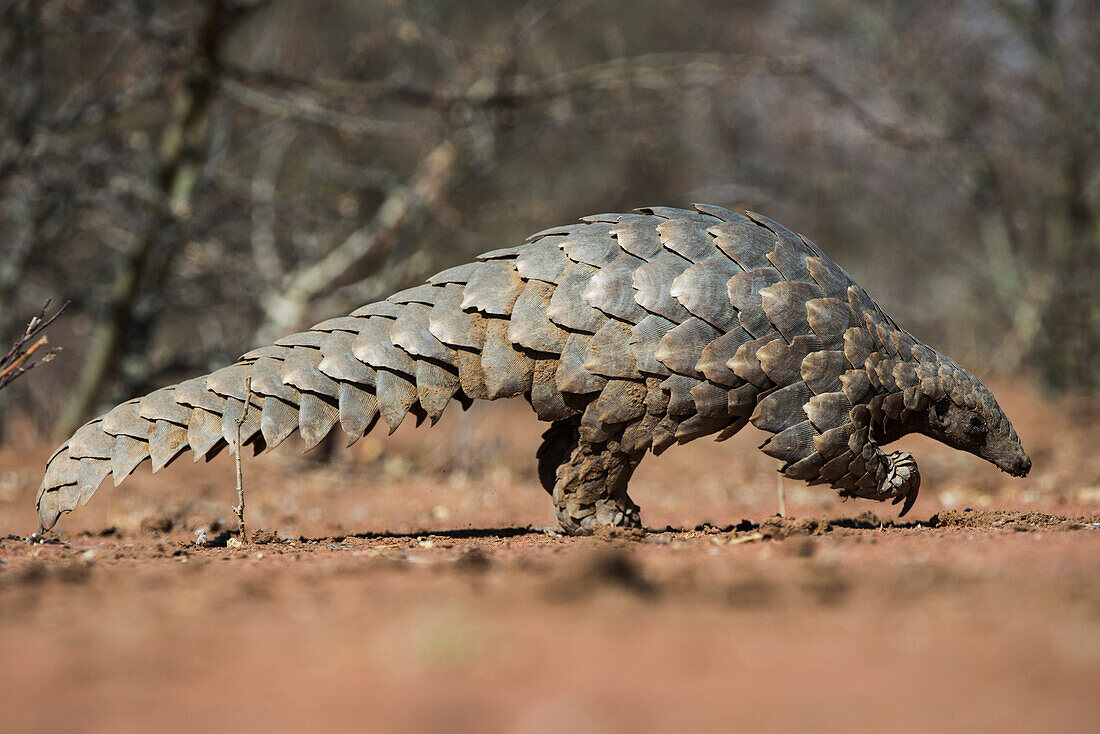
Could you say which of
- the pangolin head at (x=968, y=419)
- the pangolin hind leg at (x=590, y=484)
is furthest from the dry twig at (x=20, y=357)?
the pangolin head at (x=968, y=419)

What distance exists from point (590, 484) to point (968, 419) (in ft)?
6.48

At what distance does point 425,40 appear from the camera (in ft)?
30.9

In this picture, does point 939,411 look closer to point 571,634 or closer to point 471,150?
point 571,634

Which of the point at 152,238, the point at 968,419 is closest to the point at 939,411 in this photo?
the point at 968,419

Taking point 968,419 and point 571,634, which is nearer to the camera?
point 571,634

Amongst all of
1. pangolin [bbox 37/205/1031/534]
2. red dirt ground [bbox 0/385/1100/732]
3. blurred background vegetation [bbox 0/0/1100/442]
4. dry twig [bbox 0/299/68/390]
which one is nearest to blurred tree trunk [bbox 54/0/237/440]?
blurred background vegetation [bbox 0/0/1100/442]

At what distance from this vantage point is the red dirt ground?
174 centimetres

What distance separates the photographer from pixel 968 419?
187 inches

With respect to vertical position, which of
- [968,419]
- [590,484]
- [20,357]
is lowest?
[590,484]

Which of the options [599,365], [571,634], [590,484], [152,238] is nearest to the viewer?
[571,634]

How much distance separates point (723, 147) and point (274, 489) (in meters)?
13.4

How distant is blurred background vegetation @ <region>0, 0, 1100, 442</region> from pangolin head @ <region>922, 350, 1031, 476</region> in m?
5.21

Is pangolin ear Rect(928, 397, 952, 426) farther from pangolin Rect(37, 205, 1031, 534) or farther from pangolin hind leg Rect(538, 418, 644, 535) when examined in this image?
pangolin hind leg Rect(538, 418, 644, 535)

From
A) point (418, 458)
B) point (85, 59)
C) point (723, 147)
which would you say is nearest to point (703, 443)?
point (418, 458)
